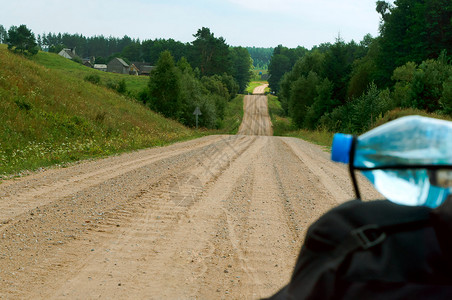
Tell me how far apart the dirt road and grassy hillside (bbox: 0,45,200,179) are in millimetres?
4134

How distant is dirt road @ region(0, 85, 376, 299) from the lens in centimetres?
403

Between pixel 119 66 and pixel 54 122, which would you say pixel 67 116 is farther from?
pixel 119 66

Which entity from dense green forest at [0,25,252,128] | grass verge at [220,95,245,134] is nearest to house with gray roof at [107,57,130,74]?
dense green forest at [0,25,252,128]

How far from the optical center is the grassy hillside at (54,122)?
1441 cm

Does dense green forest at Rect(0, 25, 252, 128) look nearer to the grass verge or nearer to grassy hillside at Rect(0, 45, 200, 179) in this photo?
the grass verge

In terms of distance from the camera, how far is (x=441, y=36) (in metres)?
46.2

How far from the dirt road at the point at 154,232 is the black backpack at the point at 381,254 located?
7.24ft

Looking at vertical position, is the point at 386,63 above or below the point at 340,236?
above

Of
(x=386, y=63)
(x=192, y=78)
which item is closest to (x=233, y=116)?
(x=192, y=78)

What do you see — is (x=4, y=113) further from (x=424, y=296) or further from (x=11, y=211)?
(x=424, y=296)

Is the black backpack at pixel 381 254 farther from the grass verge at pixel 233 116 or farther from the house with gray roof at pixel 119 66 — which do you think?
the house with gray roof at pixel 119 66

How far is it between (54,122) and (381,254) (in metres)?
20.2

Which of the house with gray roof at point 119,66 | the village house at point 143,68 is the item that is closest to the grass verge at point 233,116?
the village house at point 143,68

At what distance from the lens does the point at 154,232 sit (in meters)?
5.66
